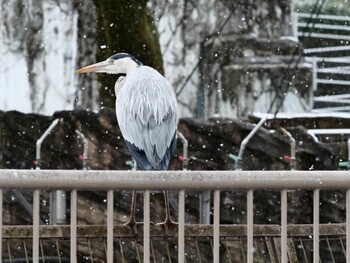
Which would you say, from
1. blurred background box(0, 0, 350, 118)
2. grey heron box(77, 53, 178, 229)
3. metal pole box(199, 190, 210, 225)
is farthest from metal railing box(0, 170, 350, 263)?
blurred background box(0, 0, 350, 118)

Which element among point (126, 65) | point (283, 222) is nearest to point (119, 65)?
point (126, 65)

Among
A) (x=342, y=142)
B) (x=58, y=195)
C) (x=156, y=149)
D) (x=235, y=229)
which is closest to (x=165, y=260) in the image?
(x=58, y=195)

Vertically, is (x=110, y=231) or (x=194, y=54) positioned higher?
(x=194, y=54)

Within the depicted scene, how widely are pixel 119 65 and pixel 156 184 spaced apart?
3.86 m

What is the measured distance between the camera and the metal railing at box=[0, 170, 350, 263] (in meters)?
3.88

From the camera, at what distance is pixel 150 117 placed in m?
6.34

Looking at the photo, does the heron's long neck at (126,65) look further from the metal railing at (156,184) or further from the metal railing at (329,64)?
the metal railing at (329,64)

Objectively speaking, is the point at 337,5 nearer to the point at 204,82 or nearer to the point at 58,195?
the point at 204,82

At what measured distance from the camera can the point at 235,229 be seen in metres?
5.32

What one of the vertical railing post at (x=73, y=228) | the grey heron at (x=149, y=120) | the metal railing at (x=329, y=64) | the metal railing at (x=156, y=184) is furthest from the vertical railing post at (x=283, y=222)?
the metal railing at (x=329, y=64)

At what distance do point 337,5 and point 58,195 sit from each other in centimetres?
927

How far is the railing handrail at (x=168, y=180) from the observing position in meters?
3.86

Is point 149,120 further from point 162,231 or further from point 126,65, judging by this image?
point 126,65

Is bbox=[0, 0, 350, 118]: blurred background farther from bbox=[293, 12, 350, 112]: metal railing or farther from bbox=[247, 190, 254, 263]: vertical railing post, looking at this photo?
bbox=[247, 190, 254, 263]: vertical railing post
